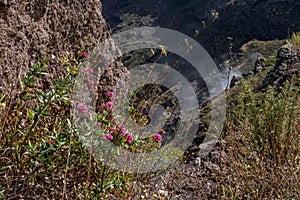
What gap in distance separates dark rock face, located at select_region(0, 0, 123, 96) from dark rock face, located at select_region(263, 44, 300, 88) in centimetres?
292

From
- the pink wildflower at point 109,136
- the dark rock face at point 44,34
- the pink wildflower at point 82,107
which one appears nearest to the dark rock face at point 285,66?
the dark rock face at point 44,34

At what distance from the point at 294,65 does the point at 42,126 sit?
389cm

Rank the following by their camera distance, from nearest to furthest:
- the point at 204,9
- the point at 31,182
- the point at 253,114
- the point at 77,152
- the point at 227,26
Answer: the point at 31,182 < the point at 77,152 < the point at 253,114 < the point at 227,26 < the point at 204,9

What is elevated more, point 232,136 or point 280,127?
point 280,127

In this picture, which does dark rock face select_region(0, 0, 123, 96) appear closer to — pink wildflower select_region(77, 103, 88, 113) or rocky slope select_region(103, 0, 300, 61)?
pink wildflower select_region(77, 103, 88, 113)

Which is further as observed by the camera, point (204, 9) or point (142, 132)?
point (204, 9)

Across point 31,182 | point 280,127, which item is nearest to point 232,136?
point 280,127

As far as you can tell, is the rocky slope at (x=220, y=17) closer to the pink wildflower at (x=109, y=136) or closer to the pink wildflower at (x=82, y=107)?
the pink wildflower at (x=82, y=107)

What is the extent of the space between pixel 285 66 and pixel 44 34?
12.9ft

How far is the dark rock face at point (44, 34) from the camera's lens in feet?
6.89

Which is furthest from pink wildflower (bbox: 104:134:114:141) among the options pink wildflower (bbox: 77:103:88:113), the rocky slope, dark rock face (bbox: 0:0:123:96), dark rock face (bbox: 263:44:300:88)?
the rocky slope

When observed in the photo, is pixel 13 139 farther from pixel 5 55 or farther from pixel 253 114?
pixel 253 114

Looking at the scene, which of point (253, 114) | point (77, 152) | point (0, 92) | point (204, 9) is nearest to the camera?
point (77, 152)

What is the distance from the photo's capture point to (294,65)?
486 centimetres
